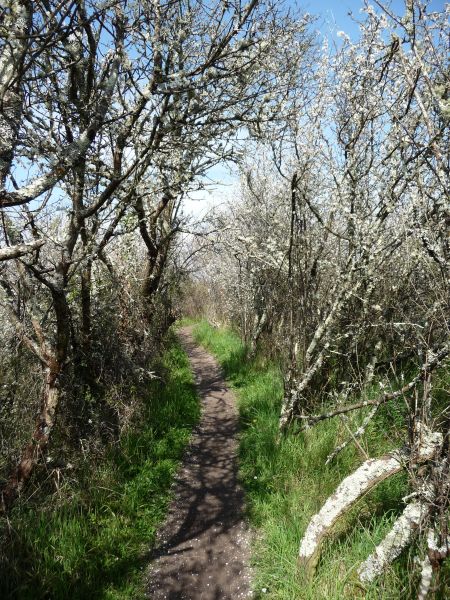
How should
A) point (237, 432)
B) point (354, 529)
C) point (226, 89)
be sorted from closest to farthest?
point (354, 529)
point (226, 89)
point (237, 432)

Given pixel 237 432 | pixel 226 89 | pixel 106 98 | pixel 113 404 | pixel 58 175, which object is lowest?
A: pixel 237 432

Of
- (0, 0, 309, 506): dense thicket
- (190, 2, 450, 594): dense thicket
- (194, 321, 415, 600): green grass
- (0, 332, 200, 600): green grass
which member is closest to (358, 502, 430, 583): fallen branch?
(194, 321, 415, 600): green grass

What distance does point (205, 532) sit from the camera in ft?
13.5

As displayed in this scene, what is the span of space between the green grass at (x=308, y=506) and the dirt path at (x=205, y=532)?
0.18 meters

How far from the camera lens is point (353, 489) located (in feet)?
9.88

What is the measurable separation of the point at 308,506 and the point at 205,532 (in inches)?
45.6

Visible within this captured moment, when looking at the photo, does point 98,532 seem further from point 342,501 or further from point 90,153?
point 90,153

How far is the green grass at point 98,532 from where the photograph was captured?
3146mm

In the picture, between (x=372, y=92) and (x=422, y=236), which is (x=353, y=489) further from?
(x=372, y=92)

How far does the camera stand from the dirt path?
11.4 ft

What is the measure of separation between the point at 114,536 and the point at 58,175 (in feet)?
11.0

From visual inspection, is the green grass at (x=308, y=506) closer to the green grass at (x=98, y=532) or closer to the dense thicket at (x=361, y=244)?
the dense thicket at (x=361, y=244)

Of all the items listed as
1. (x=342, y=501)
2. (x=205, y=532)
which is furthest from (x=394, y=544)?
(x=205, y=532)

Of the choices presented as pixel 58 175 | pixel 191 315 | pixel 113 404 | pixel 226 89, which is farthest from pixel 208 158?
pixel 191 315
